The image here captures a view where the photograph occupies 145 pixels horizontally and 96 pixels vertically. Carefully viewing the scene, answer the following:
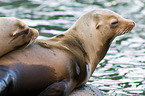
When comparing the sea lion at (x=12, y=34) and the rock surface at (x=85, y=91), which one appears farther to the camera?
the rock surface at (x=85, y=91)

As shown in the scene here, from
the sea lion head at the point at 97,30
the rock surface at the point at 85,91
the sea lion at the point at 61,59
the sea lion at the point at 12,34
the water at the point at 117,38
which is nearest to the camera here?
the sea lion at the point at 61,59

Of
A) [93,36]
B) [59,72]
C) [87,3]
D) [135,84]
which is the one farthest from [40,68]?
[87,3]

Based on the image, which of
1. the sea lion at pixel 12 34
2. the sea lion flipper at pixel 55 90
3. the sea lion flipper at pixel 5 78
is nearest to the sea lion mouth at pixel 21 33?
the sea lion at pixel 12 34

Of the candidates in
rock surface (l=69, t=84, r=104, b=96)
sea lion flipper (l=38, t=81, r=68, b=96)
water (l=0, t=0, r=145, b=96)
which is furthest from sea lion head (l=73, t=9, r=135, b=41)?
sea lion flipper (l=38, t=81, r=68, b=96)

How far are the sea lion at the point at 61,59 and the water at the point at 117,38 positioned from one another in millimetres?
1110

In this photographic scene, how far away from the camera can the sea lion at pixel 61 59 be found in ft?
14.3

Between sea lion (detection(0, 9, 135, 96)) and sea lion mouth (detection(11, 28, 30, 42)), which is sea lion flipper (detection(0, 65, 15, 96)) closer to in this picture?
sea lion (detection(0, 9, 135, 96))

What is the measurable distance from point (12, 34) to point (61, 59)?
0.73 metres

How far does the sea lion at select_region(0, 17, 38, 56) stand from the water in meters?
2.11

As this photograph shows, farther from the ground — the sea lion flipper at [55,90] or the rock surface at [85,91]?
the sea lion flipper at [55,90]

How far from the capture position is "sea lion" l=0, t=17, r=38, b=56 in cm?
448

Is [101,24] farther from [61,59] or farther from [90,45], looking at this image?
[61,59]

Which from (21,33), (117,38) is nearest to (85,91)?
(21,33)

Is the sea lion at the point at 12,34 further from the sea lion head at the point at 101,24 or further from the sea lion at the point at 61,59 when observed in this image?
the sea lion head at the point at 101,24
